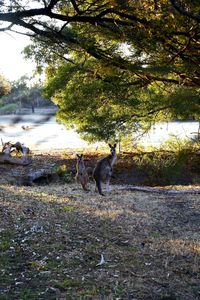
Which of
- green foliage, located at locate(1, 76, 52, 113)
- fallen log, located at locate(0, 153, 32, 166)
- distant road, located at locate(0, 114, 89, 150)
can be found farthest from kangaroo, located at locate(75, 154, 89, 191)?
green foliage, located at locate(1, 76, 52, 113)

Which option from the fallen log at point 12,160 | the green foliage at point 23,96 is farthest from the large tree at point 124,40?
the green foliage at point 23,96

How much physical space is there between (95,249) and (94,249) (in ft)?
0.05

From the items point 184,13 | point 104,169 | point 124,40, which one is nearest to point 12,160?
point 104,169

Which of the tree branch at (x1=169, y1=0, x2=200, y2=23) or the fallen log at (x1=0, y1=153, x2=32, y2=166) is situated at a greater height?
the tree branch at (x1=169, y1=0, x2=200, y2=23)

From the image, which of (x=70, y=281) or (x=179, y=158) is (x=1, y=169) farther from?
(x=70, y=281)

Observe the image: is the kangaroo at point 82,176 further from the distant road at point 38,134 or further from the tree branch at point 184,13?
the distant road at point 38,134

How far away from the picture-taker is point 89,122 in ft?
51.7

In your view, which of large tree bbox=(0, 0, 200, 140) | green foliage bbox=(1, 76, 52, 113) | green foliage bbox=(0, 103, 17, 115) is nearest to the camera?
large tree bbox=(0, 0, 200, 140)

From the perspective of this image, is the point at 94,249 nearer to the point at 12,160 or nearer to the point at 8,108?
the point at 12,160

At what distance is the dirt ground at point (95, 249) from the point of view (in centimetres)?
559

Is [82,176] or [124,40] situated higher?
[124,40]

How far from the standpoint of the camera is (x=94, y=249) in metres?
6.86

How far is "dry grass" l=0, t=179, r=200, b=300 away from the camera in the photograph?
18.3ft

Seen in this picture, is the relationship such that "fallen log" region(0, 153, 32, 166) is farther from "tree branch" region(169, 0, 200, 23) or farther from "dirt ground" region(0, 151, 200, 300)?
"tree branch" region(169, 0, 200, 23)
